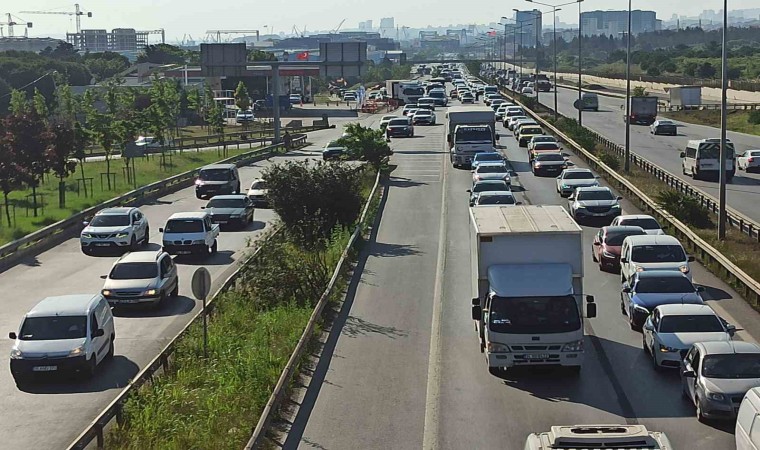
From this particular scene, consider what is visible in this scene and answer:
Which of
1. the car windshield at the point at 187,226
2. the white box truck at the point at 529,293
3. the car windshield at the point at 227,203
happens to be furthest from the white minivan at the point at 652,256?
the car windshield at the point at 227,203

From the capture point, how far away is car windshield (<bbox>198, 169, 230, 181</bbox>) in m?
51.8

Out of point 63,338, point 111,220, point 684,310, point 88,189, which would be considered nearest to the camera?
point 684,310

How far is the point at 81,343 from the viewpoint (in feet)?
70.2

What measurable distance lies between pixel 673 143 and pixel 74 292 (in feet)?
170

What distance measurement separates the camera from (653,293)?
79.4 feet

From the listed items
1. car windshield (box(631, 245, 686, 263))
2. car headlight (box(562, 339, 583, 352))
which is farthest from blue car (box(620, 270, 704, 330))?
car headlight (box(562, 339, 583, 352))

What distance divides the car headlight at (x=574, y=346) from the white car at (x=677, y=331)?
167 centimetres

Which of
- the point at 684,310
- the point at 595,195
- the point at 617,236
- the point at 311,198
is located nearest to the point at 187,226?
the point at 311,198

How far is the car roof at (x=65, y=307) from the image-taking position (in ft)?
72.7

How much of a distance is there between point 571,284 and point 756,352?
3669mm

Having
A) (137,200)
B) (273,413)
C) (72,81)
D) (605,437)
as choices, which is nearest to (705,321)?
(273,413)

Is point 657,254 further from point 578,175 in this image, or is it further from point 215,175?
point 215,175

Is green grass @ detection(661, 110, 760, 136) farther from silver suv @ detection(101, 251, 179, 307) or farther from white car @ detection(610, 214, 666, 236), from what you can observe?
silver suv @ detection(101, 251, 179, 307)

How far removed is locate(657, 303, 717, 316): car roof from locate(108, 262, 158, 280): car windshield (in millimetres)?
12850
